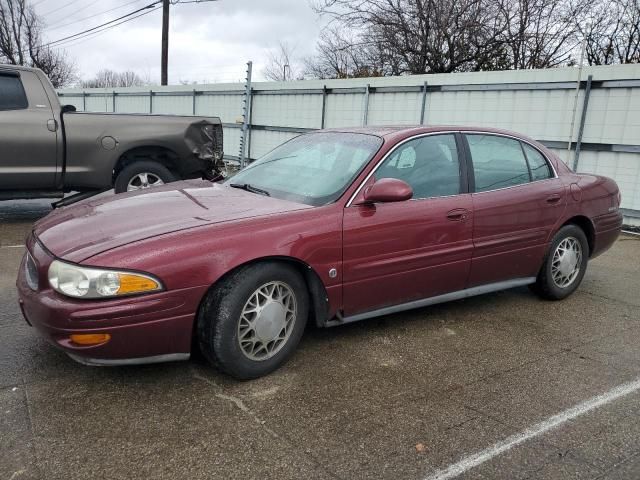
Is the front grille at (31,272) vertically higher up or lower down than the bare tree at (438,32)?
lower down

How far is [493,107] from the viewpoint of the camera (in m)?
9.83

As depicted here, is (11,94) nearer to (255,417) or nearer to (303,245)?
(303,245)

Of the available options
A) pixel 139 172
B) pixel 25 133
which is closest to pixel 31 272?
pixel 25 133

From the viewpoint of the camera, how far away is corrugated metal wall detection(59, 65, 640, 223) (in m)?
8.49

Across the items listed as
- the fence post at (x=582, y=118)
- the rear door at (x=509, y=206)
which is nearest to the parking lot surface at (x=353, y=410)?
the rear door at (x=509, y=206)

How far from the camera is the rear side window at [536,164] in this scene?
4.67 m

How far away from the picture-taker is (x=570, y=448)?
265 centimetres

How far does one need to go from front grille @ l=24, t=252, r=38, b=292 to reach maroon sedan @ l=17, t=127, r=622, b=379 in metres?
0.02

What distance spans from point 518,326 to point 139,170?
5.19m

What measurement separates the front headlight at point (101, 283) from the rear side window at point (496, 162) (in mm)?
2549

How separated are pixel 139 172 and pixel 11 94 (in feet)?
5.60

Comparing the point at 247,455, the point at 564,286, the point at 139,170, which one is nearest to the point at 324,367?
the point at 247,455

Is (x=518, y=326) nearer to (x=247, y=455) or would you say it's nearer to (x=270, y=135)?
(x=247, y=455)

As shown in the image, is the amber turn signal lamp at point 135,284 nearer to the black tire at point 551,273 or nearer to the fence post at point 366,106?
the black tire at point 551,273
